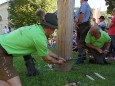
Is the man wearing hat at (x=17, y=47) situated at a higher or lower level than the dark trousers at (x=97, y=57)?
higher

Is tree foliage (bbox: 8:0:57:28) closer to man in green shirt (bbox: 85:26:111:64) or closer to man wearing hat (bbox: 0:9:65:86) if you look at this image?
man in green shirt (bbox: 85:26:111:64)

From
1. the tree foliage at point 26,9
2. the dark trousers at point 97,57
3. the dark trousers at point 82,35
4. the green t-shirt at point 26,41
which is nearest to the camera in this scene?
the green t-shirt at point 26,41

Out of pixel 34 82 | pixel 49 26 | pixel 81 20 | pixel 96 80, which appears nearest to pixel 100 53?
pixel 81 20

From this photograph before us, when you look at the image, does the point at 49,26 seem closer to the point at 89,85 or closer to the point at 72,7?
the point at 89,85

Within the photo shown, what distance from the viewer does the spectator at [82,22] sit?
8426mm

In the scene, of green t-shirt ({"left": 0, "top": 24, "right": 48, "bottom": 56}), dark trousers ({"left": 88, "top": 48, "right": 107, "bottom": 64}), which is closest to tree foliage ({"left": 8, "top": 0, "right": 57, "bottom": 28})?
dark trousers ({"left": 88, "top": 48, "right": 107, "bottom": 64})

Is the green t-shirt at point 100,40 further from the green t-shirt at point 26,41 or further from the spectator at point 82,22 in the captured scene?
the green t-shirt at point 26,41

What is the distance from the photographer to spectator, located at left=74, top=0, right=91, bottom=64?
8.43 m

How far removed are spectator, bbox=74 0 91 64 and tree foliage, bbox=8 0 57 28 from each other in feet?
84.4

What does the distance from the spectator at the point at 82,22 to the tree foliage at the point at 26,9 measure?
2574 cm

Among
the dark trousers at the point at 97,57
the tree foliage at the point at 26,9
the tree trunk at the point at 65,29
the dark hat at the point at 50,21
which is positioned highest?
the dark hat at the point at 50,21

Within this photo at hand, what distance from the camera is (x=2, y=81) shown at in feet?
15.1

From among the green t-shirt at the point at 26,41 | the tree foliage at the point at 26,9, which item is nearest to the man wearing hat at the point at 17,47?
the green t-shirt at the point at 26,41

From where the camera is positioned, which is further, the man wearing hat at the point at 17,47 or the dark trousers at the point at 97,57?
the dark trousers at the point at 97,57
